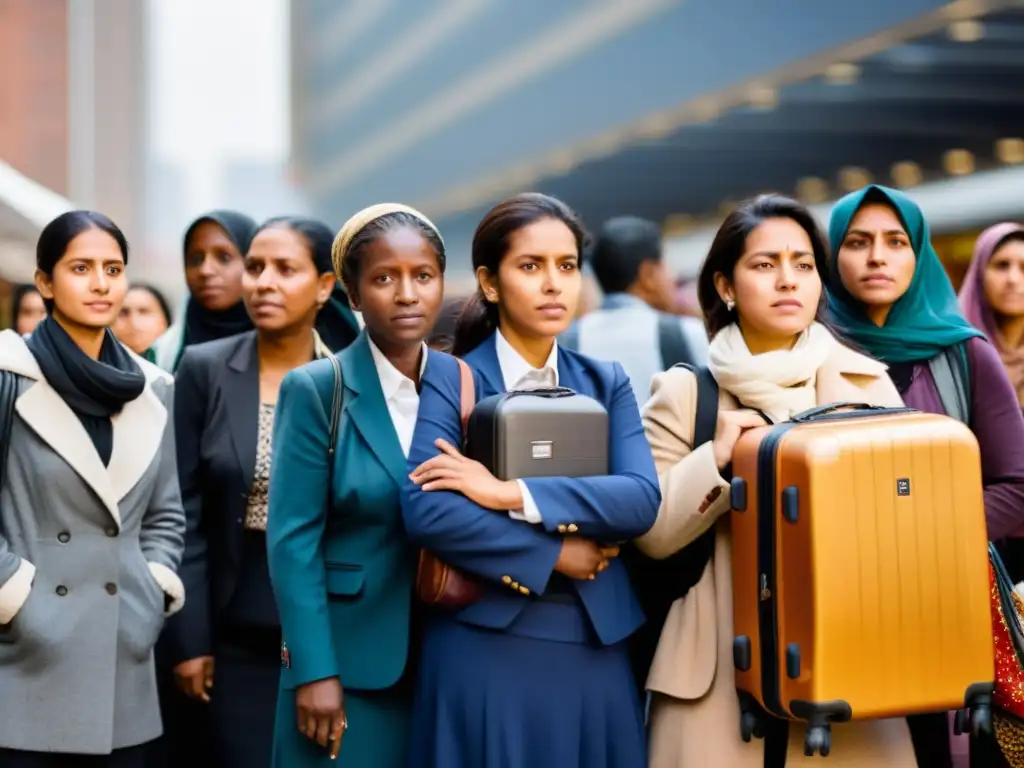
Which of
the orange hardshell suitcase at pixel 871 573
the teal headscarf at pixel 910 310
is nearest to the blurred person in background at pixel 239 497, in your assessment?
the teal headscarf at pixel 910 310

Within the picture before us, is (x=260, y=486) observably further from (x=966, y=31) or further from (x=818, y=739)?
(x=966, y=31)

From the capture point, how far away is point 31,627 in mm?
3643

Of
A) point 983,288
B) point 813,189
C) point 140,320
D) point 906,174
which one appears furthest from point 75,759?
point 813,189

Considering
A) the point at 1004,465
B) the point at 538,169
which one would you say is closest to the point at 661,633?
the point at 1004,465

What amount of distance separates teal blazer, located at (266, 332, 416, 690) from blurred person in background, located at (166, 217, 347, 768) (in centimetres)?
95

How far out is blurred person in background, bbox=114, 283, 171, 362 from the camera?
6191mm

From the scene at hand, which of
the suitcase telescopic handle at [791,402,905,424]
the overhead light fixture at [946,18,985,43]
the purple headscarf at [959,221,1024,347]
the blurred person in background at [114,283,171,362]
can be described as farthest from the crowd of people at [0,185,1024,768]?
the overhead light fixture at [946,18,985,43]

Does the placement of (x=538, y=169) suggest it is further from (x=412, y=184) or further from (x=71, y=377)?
(x=71, y=377)

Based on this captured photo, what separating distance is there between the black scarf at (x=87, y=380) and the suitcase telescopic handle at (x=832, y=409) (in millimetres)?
1839

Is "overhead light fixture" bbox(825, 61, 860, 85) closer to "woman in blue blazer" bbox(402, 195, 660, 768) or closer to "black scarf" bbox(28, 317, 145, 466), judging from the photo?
"black scarf" bbox(28, 317, 145, 466)

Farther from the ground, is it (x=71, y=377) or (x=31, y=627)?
(x=71, y=377)

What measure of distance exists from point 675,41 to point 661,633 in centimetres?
1804

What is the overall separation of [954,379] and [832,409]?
782 mm

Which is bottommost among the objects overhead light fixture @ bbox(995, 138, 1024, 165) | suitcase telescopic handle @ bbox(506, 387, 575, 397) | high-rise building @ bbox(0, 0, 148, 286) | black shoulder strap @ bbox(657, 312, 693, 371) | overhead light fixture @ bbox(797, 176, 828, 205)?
suitcase telescopic handle @ bbox(506, 387, 575, 397)
